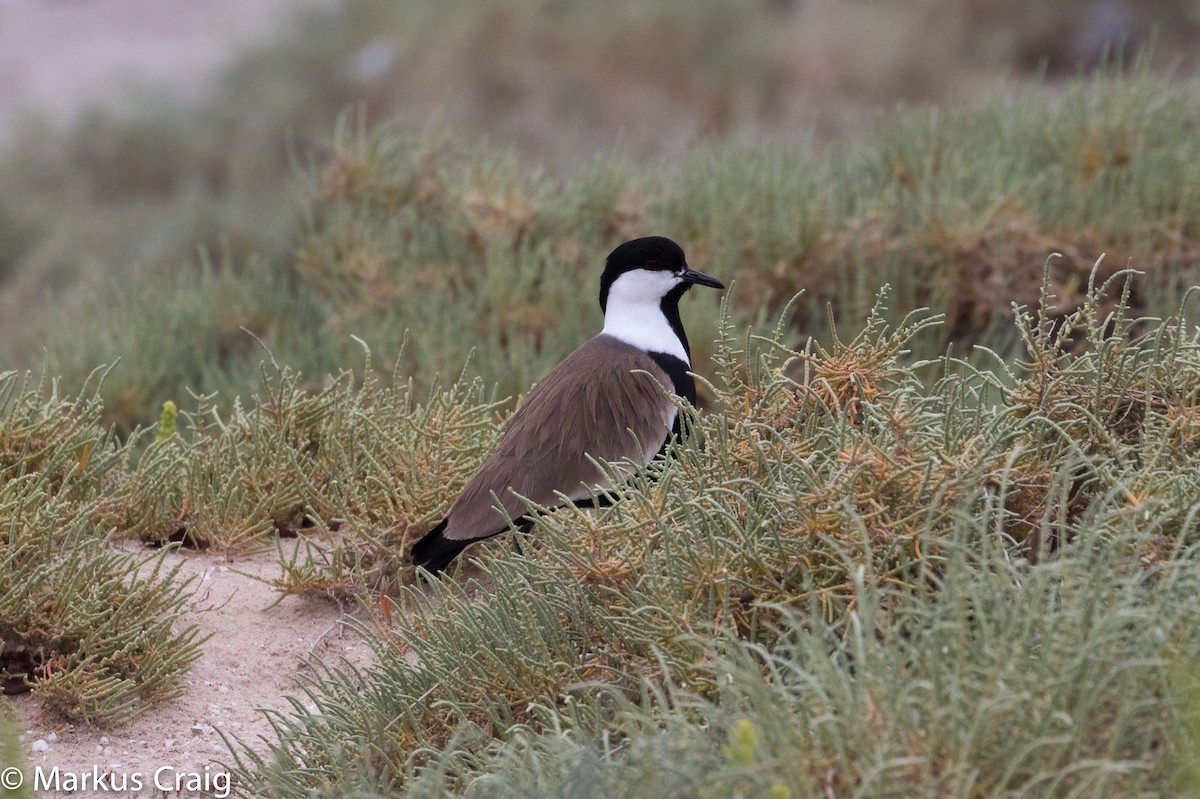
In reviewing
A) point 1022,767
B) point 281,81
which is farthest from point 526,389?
point 281,81

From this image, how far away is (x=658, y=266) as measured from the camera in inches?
184

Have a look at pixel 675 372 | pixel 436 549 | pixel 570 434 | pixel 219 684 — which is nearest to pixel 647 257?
pixel 675 372

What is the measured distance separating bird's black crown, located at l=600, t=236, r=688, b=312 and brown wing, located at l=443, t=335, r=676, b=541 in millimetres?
429

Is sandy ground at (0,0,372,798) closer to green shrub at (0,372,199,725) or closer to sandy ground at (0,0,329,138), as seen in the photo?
green shrub at (0,372,199,725)

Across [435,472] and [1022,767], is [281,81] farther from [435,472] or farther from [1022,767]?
[1022,767]

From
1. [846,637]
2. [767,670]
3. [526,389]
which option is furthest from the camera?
Answer: [526,389]

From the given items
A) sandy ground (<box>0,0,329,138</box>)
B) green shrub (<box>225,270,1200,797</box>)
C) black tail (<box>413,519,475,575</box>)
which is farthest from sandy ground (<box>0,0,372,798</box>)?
sandy ground (<box>0,0,329,138</box>)

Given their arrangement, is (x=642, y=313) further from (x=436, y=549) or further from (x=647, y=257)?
(x=436, y=549)

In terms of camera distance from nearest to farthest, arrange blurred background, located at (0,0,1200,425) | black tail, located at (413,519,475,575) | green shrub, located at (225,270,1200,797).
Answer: green shrub, located at (225,270,1200,797) → black tail, located at (413,519,475,575) → blurred background, located at (0,0,1200,425)

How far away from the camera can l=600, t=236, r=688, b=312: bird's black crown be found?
15.3 ft

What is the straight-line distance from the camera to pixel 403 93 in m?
13.3

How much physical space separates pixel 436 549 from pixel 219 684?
624 mm

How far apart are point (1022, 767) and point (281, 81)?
12.6 meters

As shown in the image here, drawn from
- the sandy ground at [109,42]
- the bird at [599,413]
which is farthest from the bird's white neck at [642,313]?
the sandy ground at [109,42]
